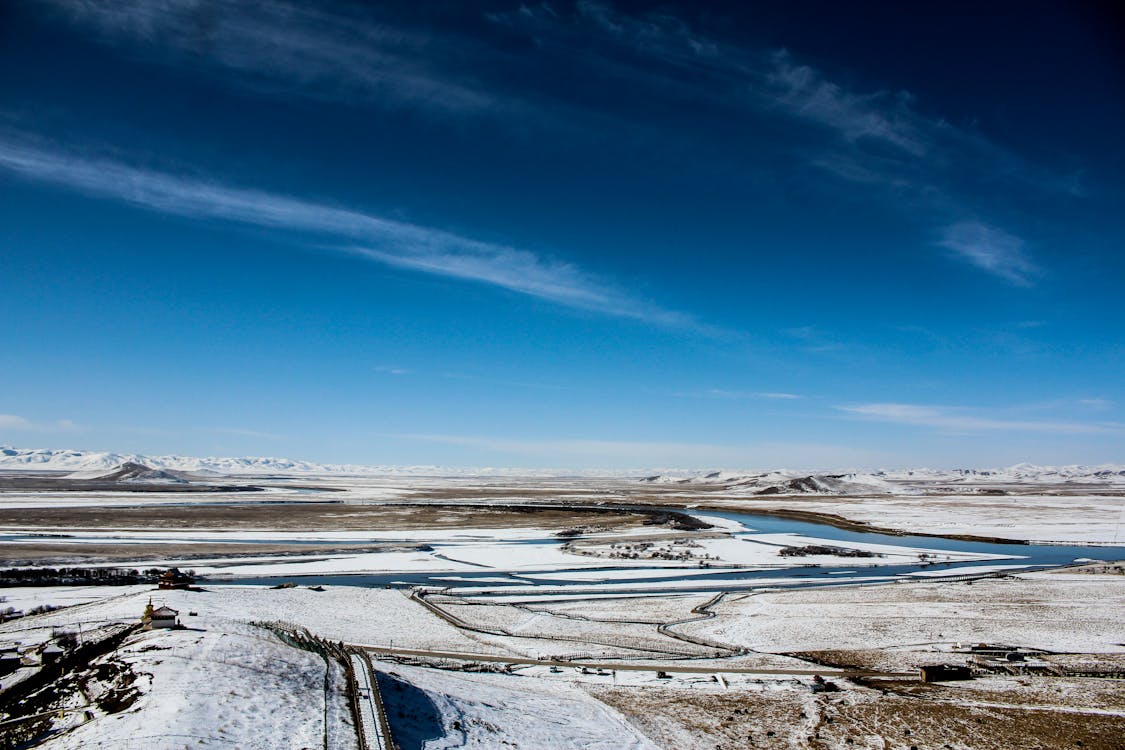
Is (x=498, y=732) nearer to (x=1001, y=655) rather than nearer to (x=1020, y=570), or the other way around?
(x=1001, y=655)

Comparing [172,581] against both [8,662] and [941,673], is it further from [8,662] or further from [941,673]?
[941,673]

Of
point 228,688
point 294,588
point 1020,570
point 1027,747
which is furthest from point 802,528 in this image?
point 228,688

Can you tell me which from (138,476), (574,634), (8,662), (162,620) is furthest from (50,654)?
(138,476)

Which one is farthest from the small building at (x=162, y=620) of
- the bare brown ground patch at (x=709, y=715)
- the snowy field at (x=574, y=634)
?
the bare brown ground patch at (x=709, y=715)

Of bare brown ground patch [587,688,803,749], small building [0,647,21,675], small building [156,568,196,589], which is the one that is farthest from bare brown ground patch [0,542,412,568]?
bare brown ground patch [587,688,803,749]

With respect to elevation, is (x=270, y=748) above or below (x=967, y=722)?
above

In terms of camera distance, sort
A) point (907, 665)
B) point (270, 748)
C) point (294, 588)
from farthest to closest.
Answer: point (294, 588) < point (907, 665) < point (270, 748)

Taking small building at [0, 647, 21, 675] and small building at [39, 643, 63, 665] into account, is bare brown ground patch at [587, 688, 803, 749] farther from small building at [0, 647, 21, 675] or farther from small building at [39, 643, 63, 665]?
small building at [0, 647, 21, 675]

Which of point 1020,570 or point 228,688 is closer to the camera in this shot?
point 228,688
